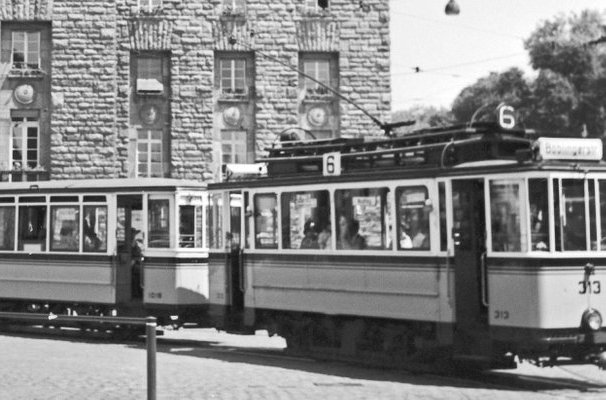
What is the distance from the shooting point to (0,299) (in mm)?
23828

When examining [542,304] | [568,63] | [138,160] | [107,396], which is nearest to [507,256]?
[542,304]

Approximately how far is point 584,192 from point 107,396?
6289 millimetres

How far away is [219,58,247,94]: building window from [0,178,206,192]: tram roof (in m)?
14.2

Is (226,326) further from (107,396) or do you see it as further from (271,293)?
(107,396)

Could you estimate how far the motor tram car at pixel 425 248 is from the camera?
14.3 meters

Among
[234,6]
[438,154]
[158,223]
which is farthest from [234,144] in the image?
[438,154]

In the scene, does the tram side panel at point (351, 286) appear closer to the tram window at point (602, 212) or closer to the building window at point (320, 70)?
the tram window at point (602, 212)

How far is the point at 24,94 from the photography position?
36.0 m

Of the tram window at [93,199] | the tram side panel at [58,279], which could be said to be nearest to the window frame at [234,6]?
the tram side panel at [58,279]

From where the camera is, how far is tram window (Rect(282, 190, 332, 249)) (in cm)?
1741

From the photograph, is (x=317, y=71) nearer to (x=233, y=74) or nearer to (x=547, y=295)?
(x=233, y=74)

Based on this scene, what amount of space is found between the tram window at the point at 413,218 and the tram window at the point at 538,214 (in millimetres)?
1663

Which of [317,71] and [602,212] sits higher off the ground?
[317,71]

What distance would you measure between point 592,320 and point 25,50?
25729mm
